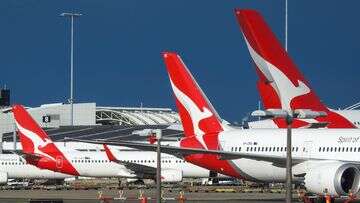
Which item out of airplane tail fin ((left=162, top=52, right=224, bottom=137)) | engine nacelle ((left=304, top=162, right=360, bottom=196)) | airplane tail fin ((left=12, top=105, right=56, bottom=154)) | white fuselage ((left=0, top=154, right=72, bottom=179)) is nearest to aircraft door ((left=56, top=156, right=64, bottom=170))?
airplane tail fin ((left=12, top=105, right=56, bottom=154))

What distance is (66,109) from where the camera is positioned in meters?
163

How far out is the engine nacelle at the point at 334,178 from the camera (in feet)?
134

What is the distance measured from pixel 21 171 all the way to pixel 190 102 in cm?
3785

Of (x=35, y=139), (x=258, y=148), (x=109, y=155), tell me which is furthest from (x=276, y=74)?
(x=109, y=155)

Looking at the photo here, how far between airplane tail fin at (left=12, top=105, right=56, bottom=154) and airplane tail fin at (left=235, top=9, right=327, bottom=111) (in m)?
27.4

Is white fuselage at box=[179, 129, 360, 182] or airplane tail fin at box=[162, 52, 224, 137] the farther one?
airplane tail fin at box=[162, 52, 224, 137]

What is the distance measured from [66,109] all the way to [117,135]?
104 feet

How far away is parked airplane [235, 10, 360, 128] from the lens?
54.1 metres

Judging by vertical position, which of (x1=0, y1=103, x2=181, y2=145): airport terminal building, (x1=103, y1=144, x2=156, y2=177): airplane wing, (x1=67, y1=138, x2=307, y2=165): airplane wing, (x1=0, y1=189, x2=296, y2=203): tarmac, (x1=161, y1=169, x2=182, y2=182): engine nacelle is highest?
(x1=0, y1=103, x2=181, y2=145): airport terminal building

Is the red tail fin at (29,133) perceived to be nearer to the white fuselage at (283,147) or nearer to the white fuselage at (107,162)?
the white fuselage at (107,162)

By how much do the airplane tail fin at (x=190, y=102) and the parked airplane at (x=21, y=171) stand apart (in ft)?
114

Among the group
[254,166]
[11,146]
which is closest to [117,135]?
[11,146]

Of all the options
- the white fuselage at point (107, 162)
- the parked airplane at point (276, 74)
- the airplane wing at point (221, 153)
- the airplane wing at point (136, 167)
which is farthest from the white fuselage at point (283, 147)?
the white fuselage at point (107, 162)

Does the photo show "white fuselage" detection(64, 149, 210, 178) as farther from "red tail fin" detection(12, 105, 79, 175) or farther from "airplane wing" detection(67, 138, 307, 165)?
"airplane wing" detection(67, 138, 307, 165)
